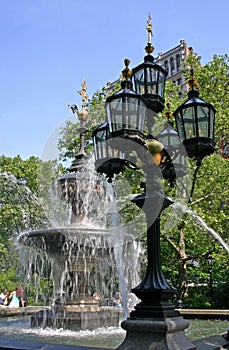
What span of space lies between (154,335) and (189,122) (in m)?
2.81

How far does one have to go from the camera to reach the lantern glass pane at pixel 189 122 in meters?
5.40

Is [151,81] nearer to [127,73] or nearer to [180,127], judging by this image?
[127,73]

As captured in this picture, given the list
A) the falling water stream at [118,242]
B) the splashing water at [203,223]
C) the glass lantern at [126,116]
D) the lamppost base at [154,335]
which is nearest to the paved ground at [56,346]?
the lamppost base at [154,335]

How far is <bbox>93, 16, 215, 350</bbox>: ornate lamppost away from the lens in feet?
15.9

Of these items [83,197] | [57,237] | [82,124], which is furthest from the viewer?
[82,124]

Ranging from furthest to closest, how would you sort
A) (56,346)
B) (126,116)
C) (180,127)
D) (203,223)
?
1. (203,223)
2. (180,127)
3. (126,116)
4. (56,346)

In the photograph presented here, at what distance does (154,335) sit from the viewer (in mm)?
4766

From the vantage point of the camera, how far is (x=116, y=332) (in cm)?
924

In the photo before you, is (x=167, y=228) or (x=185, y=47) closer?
(x=167, y=228)

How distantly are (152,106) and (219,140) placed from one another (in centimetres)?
1642

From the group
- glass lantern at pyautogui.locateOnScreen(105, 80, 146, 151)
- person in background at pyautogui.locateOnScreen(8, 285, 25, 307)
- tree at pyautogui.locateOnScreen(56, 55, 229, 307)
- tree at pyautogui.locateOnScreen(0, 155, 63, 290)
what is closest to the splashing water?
tree at pyautogui.locateOnScreen(56, 55, 229, 307)

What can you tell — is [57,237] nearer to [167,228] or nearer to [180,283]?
[167,228]

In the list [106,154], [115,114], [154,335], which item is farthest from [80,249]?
[115,114]

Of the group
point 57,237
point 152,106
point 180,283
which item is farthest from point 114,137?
point 180,283
